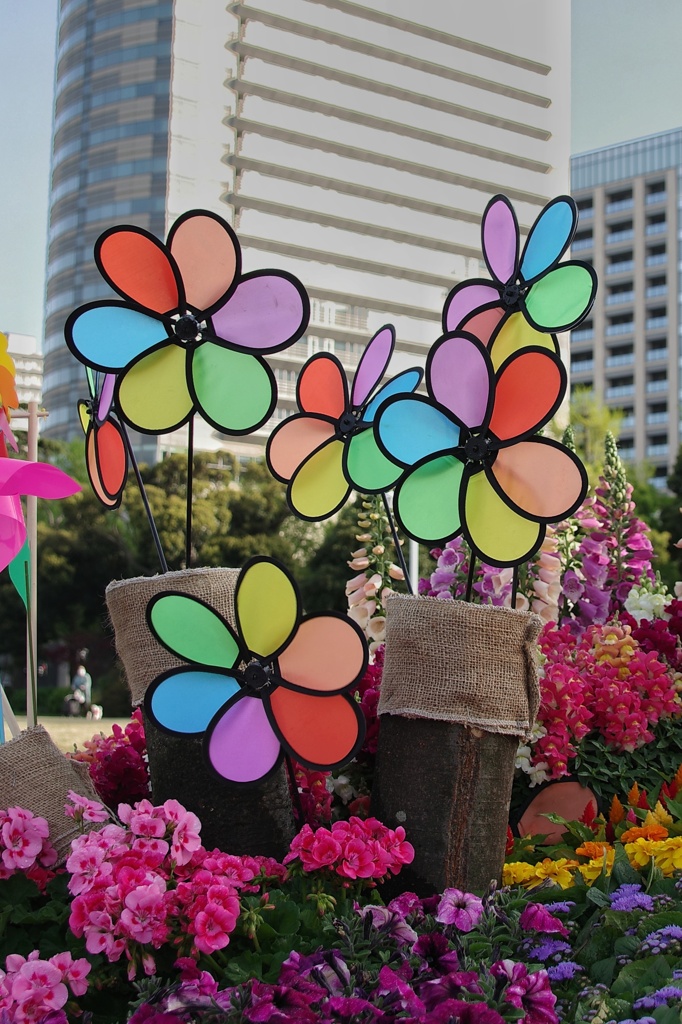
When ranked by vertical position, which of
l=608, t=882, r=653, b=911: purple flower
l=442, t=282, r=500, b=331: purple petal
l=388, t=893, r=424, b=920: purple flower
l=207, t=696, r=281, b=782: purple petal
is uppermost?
l=442, t=282, r=500, b=331: purple petal

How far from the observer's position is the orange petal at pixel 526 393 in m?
1.87

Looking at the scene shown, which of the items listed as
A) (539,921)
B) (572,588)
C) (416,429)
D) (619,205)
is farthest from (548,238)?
(619,205)

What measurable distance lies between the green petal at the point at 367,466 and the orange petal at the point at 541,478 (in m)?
0.47

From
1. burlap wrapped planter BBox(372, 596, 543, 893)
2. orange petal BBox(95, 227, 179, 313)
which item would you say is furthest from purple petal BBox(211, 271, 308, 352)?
burlap wrapped planter BBox(372, 596, 543, 893)

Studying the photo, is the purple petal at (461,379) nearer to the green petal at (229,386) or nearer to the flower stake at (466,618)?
the flower stake at (466,618)

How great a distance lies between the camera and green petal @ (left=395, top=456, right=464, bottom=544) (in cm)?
195

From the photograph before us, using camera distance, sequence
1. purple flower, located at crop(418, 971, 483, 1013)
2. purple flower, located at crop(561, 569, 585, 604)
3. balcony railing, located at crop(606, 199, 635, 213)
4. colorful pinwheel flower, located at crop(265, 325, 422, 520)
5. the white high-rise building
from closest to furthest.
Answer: purple flower, located at crop(418, 971, 483, 1013) → colorful pinwheel flower, located at crop(265, 325, 422, 520) → purple flower, located at crop(561, 569, 585, 604) → the white high-rise building → balcony railing, located at crop(606, 199, 635, 213)

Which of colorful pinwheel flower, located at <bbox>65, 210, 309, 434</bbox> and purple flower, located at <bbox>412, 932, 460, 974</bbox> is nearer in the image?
purple flower, located at <bbox>412, 932, 460, 974</bbox>

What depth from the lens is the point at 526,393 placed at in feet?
6.26

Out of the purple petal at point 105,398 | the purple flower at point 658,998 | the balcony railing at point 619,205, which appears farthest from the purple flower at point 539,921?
the balcony railing at point 619,205

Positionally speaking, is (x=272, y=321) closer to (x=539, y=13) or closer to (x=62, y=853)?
(x=62, y=853)

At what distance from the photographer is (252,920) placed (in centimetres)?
151

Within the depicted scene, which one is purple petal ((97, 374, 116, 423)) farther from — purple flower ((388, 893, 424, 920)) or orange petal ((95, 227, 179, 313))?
Result: purple flower ((388, 893, 424, 920))

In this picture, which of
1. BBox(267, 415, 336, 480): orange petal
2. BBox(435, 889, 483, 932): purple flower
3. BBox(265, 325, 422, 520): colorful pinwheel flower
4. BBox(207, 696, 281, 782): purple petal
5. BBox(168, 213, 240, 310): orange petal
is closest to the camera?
BBox(435, 889, 483, 932): purple flower
